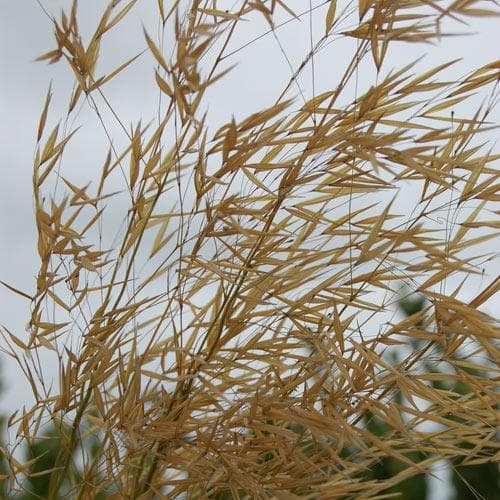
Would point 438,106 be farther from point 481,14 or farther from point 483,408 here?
point 483,408

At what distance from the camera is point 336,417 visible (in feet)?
5.36

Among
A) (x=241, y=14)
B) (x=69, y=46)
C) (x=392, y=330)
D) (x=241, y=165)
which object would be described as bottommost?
(x=392, y=330)

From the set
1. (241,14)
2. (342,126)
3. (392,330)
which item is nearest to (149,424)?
(392,330)

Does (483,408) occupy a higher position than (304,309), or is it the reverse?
(304,309)

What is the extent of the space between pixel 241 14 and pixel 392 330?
0.66 metres

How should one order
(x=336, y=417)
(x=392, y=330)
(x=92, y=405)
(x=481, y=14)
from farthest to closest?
(x=92, y=405), (x=392, y=330), (x=336, y=417), (x=481, y=14)

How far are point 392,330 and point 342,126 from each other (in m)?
0.40

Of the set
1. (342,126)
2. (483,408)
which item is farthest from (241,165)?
(483,408)

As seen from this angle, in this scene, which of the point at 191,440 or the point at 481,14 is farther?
the point at 191,440

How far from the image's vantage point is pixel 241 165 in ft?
5.39

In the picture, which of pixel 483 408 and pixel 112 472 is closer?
pixel 112 472

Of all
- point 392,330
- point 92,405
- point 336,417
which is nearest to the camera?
point 336,417

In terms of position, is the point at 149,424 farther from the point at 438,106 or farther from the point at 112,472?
the point at 438,106

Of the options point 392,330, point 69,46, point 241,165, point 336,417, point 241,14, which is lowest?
point 336,417
